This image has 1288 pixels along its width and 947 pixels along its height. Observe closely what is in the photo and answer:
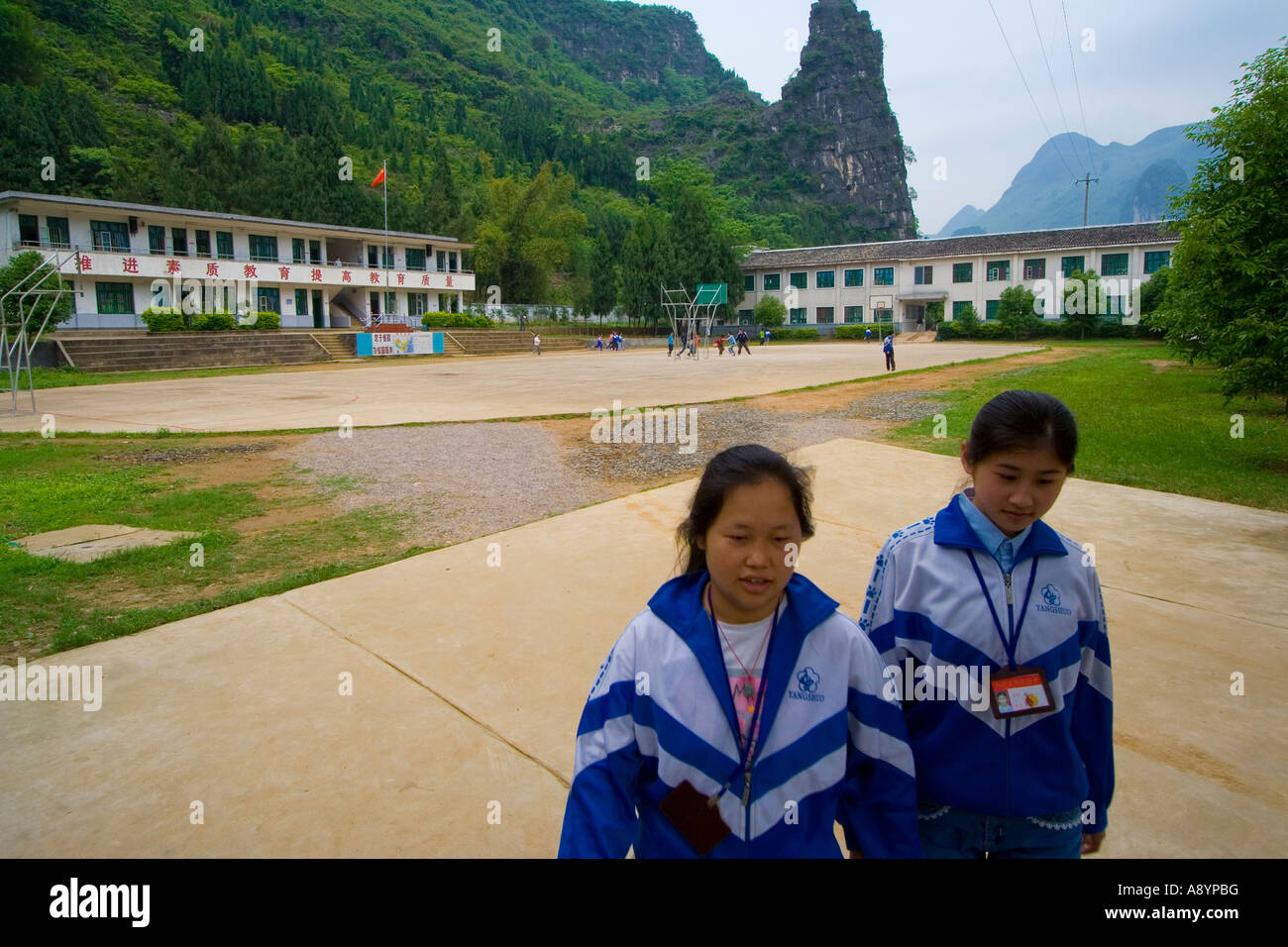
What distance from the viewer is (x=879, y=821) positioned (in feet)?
5.72

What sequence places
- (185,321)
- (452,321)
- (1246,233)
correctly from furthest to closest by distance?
(452,321) < (185,321) < (1246,233)

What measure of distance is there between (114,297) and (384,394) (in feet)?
87.8

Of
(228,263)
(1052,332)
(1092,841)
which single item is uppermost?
(228,263)

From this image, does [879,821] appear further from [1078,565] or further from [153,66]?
[153,66]

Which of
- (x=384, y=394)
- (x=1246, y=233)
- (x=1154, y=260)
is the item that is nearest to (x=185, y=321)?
(x=384, y=394)

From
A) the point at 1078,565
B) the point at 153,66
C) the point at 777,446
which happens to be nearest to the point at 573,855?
the point at 1078,565

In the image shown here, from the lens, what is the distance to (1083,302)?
155 feet

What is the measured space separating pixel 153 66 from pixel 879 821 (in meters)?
92.0

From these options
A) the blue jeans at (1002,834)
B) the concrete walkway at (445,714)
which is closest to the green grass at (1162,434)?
the concrete walkway at (445,714)

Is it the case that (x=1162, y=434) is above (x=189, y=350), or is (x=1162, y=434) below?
below

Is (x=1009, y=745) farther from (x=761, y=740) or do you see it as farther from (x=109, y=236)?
(x=109, y=236)

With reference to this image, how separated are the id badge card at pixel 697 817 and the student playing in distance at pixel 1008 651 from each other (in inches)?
23.2

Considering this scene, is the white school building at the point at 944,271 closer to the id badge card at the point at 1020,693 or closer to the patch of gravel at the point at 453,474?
the patch of gravel at the point at 453,474

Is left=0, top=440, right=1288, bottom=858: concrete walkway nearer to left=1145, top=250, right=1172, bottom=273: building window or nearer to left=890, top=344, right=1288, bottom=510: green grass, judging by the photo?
left=890, top=344, right=1288, bottom=510: green grass
